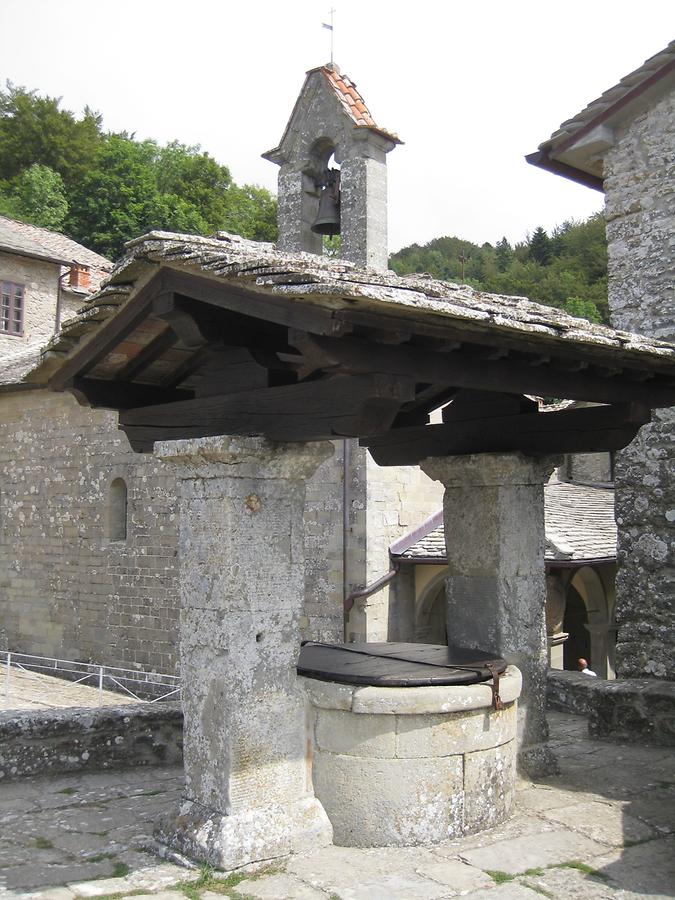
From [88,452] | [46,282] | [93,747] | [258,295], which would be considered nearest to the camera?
[258,295]

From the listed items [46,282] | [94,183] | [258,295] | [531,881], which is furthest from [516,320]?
[94,183]

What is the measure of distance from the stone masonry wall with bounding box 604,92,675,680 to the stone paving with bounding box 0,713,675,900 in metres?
1.76

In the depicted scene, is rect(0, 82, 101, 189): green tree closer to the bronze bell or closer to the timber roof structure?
the bronze bell

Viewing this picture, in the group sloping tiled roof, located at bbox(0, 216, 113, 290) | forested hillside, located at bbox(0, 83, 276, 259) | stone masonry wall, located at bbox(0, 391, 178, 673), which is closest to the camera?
stone masonry wall, located at bbox(0, 391, 178, 673)

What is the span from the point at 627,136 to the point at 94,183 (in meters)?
31.2

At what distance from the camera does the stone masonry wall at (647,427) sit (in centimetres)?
719

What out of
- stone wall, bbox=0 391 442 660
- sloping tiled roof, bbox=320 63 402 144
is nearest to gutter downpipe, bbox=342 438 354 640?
stone wall, bbox=0 391 442 660

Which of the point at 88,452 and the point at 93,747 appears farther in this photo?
the point at 88,452

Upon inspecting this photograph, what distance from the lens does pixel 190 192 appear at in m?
37.0

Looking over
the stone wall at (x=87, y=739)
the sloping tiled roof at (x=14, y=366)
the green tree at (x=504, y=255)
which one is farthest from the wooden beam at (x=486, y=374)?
the green tree at (x=504, y=255)

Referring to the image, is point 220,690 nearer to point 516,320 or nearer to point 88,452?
point 516,320

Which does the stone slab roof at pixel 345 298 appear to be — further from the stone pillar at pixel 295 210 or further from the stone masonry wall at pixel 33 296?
the stone masonry wall at pixel 33 296

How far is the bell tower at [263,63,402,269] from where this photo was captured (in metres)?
11.9

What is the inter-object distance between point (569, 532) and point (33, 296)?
642 inches
